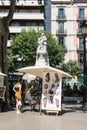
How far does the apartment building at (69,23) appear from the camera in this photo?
8262cm

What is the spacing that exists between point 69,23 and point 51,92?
2540 inches

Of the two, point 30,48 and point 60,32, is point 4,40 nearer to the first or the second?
point 30,48

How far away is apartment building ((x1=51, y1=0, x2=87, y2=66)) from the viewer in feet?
271

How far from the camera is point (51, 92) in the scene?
19.9 metres

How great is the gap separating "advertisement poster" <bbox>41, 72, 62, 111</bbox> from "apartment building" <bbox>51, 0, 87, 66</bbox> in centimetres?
6248

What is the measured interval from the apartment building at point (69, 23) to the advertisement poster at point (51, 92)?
205 feet

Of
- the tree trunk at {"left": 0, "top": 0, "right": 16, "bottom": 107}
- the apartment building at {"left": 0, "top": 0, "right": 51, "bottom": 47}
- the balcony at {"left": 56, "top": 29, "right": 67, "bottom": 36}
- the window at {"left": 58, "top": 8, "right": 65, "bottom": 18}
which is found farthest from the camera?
the window at {"left": 58, "top": 8, "right": 65, "bottom": 18}

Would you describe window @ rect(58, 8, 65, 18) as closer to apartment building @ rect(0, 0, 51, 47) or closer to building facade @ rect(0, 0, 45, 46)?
apartment building @ rect(0, 0, 51, 47)

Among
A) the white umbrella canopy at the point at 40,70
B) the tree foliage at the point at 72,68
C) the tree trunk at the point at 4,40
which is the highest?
the tree trunk at the point at 4,40

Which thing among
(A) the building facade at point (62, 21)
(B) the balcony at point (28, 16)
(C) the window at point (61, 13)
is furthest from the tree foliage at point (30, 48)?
(C) the window at point (61, 13)

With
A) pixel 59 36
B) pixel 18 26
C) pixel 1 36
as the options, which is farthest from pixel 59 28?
pixel 1 36

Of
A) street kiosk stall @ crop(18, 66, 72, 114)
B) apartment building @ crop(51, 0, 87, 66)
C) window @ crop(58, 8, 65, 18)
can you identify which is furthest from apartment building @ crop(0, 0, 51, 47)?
street kiosk stall @ crop(18, 66, 72, 114)

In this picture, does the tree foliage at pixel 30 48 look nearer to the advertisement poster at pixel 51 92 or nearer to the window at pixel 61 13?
the window at pixel 61 13

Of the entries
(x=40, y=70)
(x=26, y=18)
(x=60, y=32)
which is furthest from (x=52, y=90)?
(x=26, y=18)
